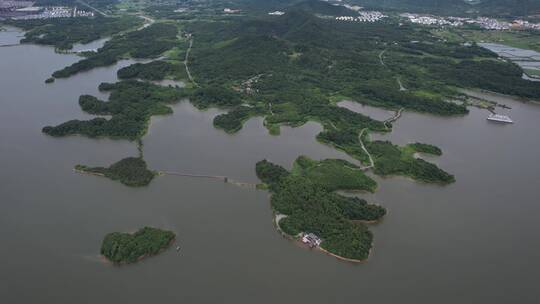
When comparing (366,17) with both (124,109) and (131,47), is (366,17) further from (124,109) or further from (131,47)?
(124,109)

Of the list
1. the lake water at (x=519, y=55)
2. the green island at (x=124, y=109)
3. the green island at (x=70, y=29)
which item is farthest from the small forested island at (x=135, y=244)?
the lake water at (x=519, y=55)

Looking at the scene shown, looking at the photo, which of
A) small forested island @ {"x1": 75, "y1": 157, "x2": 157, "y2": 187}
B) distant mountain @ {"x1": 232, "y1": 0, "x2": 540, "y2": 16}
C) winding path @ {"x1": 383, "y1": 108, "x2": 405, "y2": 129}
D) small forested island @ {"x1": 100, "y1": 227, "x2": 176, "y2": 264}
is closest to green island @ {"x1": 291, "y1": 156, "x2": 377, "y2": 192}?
winding path @ {"x1": 383, "y1": 108, "x2": 405, "y2": 129}

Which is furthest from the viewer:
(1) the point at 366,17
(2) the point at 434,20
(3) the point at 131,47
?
(1) the point at 366,17

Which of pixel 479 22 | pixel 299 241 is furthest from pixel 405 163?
pixel 479 22

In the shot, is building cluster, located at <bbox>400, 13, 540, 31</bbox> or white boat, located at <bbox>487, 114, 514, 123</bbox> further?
building cluster, located at <bbox>400, 13, 540, 31</bbox>

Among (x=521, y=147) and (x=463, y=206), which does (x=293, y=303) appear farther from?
(x=521, y=147)

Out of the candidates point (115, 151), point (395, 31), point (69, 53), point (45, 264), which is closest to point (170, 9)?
point (69, 53)

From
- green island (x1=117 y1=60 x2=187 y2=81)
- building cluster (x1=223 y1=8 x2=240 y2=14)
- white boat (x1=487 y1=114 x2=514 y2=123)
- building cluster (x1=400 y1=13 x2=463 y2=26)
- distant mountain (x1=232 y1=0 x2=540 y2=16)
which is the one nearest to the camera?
white boat (x1=487 y1=114 x2=514 y2=123)

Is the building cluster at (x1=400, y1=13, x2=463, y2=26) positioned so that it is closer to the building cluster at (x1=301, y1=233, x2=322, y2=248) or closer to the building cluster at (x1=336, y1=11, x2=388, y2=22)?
the building cluster at (x1=336, y1=11, x2=388, y2=22)
